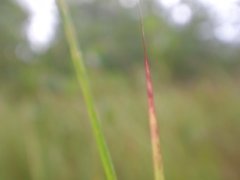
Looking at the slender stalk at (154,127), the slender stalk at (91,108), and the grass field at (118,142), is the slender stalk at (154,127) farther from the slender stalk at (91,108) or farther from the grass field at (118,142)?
the grass field at (118,142)

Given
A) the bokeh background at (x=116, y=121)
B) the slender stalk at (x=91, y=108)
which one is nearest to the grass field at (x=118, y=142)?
the bokeh background at (x=116, y=121)

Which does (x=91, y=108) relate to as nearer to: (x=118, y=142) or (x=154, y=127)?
(x=154, y=127)

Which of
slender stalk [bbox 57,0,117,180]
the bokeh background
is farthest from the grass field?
slender stalk [bbox 57,0,117,180]

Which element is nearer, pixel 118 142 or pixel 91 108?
pixel 91 108

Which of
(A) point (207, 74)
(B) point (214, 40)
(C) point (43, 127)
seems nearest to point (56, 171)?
(C) point (43, 127)

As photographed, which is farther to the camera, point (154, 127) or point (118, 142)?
point (118, 142)

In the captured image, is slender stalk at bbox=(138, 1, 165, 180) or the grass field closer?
slender stalk at bbox=(138, 1, 165, 180)

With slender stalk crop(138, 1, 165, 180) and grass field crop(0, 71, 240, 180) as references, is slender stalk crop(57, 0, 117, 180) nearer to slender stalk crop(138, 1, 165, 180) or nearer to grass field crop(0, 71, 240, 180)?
slender stalk crop(138, 1, 165, 180)

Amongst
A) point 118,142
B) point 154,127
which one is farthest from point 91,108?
point 118,142

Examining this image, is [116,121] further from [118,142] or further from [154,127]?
[154,127]

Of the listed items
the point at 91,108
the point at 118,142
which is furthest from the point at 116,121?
the point at 91,108
